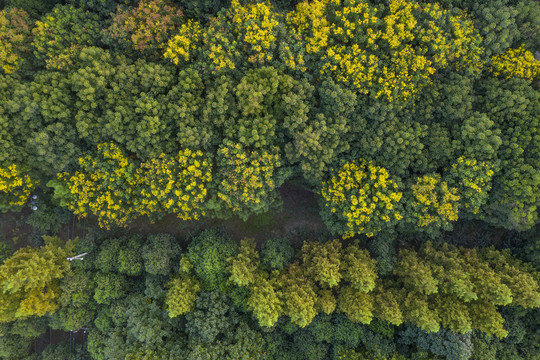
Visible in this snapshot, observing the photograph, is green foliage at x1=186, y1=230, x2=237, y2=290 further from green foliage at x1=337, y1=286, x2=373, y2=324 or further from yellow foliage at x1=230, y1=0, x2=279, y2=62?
yellow foliage at x1=230, y1=0, x2=279, y2=62

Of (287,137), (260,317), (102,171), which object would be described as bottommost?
(260,317)

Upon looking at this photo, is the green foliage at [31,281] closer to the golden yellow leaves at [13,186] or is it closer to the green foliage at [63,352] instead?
the golden yellow leaves at [13,186]

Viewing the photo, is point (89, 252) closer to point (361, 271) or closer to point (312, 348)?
point (312, 348)

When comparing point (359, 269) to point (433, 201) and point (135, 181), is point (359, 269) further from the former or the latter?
point (135, 181)

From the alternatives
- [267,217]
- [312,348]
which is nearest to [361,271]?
[312,348]

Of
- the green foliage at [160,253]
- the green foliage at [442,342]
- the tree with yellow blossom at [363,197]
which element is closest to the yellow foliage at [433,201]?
the tree with yellow blossom at [363,197]

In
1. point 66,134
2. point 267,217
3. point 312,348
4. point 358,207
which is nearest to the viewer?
point 66,134
